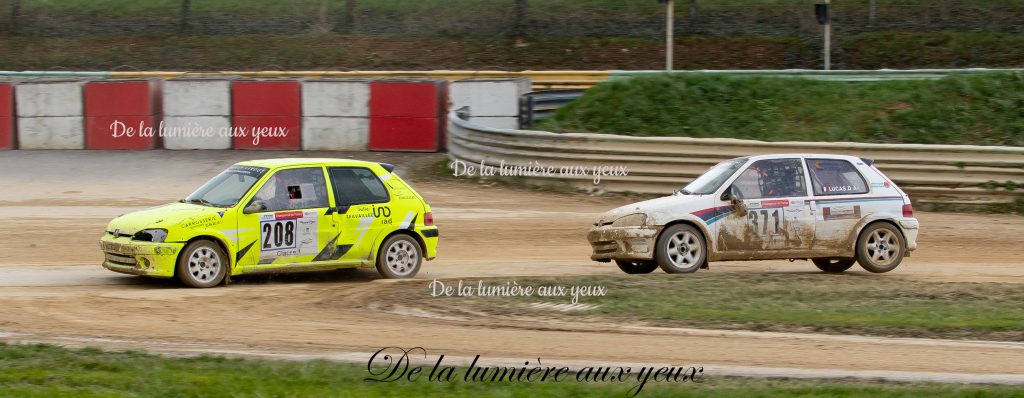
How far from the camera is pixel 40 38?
41688mm

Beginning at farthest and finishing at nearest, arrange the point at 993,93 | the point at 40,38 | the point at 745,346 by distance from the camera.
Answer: the point at 40,38 < the point at 993,93 < the point at 745,346

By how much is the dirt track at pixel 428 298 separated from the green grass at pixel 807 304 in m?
0.43

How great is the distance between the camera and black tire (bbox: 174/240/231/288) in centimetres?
1197

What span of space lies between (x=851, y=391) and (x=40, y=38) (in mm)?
39398

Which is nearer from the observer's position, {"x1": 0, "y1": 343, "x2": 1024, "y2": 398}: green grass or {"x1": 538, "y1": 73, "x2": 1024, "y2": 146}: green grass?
{"x1": 0, "y1": 343, "x2": 1024, "y2": 398}: green grass

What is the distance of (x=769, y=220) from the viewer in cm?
1289

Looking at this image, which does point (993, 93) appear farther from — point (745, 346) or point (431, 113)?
point (745, 346)

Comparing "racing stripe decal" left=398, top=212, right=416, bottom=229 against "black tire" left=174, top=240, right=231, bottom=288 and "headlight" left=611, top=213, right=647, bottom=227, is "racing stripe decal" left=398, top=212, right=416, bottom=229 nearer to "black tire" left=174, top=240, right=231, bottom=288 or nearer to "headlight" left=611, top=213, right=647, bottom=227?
"black tire" left=174, top=240, right=231, bottom=288

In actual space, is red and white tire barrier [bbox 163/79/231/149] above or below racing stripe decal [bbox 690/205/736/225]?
above

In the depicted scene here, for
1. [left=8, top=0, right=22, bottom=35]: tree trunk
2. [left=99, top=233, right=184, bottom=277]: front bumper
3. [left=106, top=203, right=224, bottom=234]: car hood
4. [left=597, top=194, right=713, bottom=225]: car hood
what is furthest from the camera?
[left=8, top=0, right=22, bottom=35]: tree trunk

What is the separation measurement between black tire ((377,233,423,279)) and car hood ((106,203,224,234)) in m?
1.78

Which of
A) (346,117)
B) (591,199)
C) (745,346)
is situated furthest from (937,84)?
(745,346)

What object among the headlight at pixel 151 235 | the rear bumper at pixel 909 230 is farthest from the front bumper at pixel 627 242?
the headlight at pixel 151 235

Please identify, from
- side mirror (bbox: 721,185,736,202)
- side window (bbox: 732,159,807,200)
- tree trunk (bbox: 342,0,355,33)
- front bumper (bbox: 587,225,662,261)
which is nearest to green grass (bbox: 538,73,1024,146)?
side window (bbox: 732,159,807,200)
